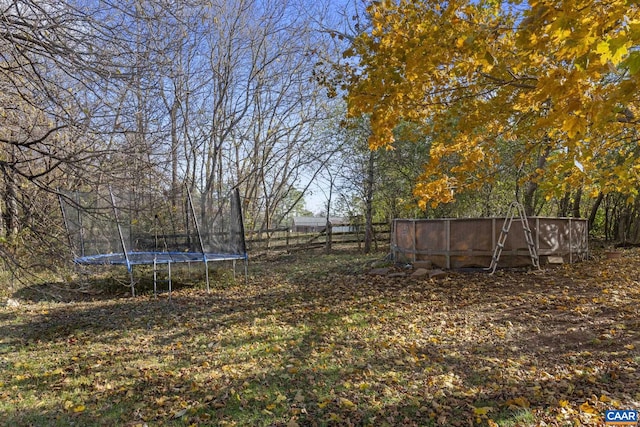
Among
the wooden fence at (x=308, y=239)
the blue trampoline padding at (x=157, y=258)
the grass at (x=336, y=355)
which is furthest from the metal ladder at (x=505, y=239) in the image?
the wooden fence at (x=308, y=239)

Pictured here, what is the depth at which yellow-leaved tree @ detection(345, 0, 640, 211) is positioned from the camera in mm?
3076

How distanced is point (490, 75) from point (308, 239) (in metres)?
12.7

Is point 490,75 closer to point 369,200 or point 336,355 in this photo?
point 336,355

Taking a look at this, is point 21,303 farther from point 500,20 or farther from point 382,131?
point 500,20

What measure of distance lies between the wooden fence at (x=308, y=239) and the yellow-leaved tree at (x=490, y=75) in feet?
31.1

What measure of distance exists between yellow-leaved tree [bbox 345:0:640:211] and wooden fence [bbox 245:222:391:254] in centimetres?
948

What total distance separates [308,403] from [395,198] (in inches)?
472

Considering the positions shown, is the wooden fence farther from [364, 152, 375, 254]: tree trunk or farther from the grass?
the grass

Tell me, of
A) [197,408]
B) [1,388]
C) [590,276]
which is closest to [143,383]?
[197,408]

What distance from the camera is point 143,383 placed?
3877mm

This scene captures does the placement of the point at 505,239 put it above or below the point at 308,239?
above

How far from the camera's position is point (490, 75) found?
5.59 meters

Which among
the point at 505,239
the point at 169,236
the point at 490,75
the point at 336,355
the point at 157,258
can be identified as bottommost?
the point at 336,355

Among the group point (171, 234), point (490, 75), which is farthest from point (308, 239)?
point (490, 75)
